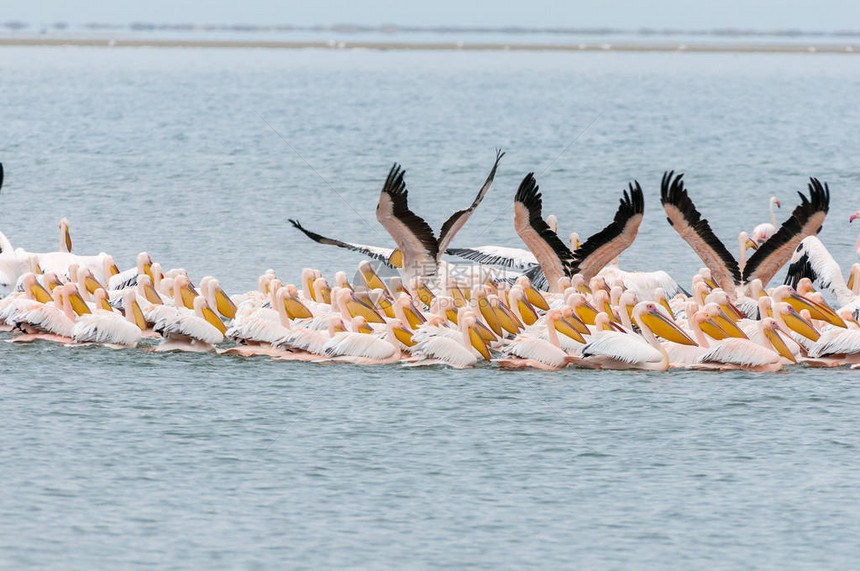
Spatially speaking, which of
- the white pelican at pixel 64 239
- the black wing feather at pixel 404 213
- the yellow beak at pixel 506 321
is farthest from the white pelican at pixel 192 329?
the white pelican at pixel 64 239

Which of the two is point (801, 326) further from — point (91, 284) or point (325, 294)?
point (91, 284)

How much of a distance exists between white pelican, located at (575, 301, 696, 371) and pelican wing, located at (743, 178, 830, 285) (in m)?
2.21

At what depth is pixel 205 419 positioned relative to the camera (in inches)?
Answer: 399

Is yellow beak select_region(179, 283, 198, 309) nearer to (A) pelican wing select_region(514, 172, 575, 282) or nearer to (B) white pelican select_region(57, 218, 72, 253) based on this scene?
(A) pelican wing select_region(514, 172, 575, 282)

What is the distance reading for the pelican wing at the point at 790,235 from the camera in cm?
1321

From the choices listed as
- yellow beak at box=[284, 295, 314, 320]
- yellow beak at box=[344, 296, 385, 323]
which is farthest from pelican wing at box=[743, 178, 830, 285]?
yellow beak at box=[284, 295, 314, 320]

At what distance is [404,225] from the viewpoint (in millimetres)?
→ 12711

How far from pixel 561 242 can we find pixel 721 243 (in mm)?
1467

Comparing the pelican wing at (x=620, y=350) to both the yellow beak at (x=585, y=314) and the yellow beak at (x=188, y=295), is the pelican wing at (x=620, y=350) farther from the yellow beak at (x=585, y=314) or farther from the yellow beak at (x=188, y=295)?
the yellow beak at (x=188, y=295)

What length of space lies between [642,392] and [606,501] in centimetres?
231

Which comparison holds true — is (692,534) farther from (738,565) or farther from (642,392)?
(642,392)

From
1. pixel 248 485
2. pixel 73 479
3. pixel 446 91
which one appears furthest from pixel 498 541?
pixel 446 91

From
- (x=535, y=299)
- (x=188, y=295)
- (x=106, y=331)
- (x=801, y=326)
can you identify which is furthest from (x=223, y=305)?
(x=801, y=326)

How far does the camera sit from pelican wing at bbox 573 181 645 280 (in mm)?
12875
